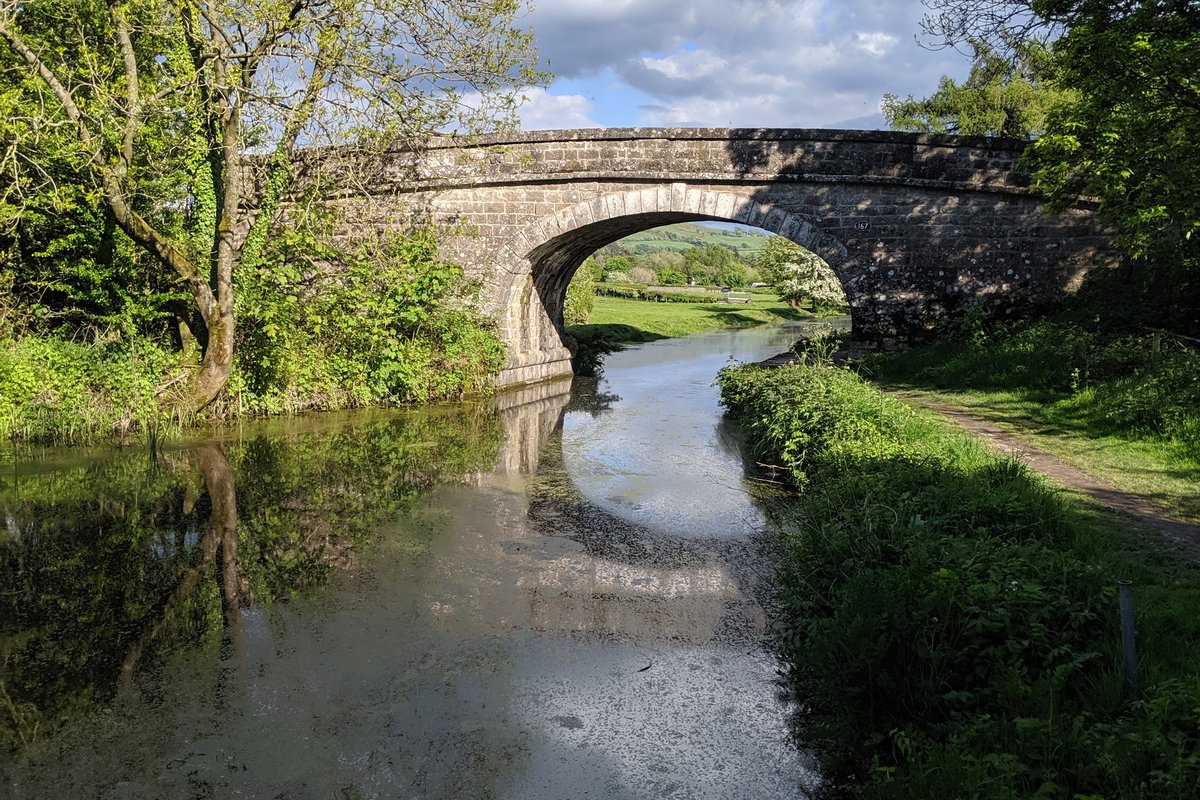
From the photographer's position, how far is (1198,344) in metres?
10.9

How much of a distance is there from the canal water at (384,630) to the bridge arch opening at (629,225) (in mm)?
6062

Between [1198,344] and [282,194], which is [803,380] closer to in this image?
[1198,344]

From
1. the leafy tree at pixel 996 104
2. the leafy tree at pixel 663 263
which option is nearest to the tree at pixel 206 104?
the leafy tree at pixel 996 104

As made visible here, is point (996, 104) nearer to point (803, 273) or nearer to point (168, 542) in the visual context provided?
point (803, 273)

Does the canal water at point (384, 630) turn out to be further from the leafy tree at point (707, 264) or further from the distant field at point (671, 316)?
the leafy tree at point (707, 264)

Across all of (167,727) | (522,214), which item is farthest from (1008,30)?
(167,727)

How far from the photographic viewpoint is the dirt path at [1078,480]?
581cm

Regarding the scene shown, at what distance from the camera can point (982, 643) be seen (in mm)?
4230

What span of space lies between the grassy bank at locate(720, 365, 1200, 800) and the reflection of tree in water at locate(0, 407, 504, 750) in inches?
143

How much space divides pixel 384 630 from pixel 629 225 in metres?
12.7

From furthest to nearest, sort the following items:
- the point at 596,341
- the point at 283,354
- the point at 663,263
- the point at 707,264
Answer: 1. the point at 707,264
2. the point at 663,263
3. the point at 596,341
4. the point at 283,354

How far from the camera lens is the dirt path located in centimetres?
581

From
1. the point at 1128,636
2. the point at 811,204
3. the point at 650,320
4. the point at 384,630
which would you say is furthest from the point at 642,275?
the point at 1128,636

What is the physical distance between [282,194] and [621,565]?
9.92 meters
